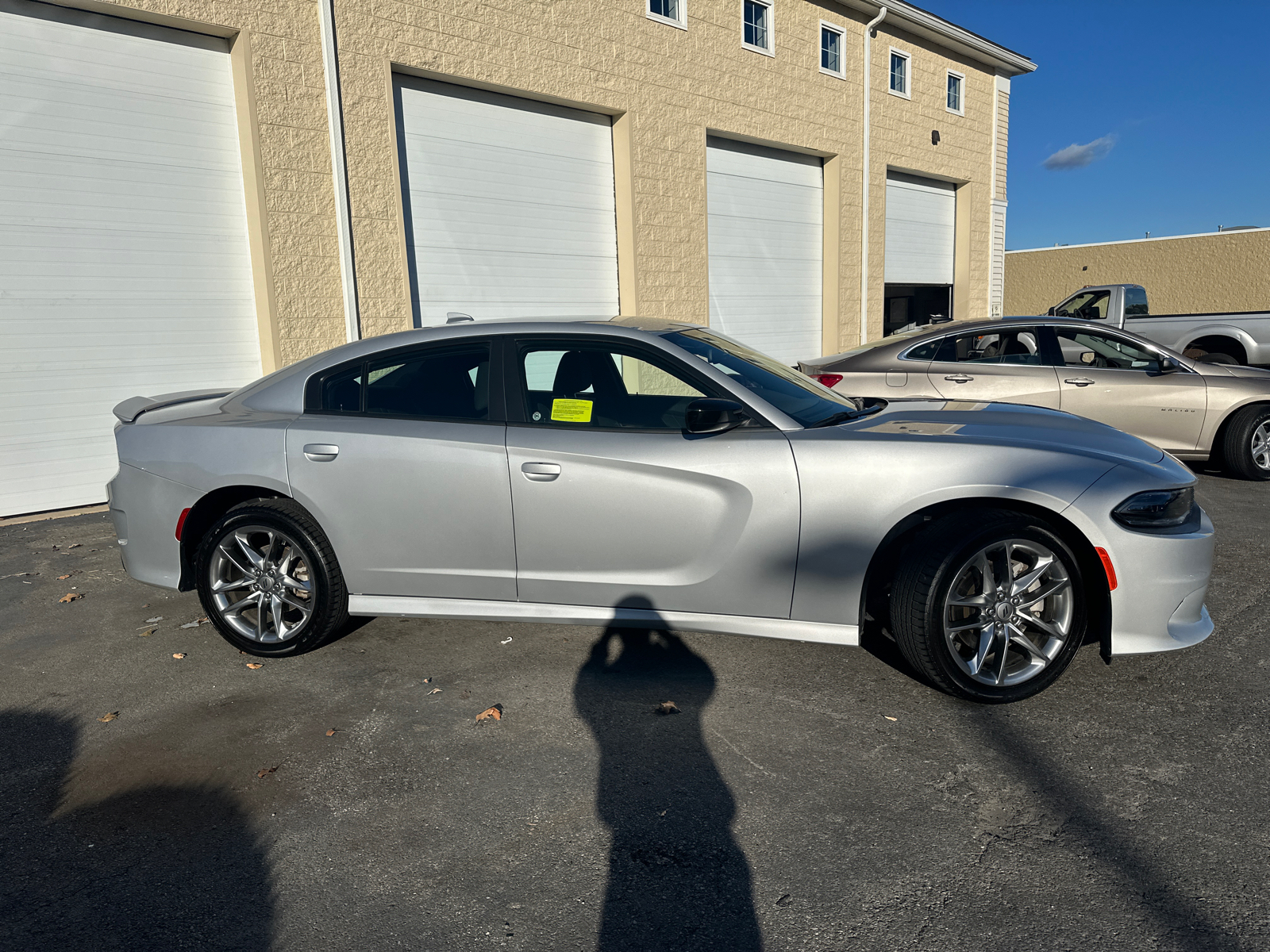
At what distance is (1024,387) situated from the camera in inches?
297

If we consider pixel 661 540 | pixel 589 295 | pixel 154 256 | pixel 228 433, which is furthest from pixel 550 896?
pixel 589 295

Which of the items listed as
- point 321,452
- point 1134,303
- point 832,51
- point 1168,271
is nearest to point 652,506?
point 321,452

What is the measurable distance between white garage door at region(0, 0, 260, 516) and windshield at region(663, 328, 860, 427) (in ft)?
20.5

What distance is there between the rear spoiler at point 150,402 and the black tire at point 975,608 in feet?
12.0

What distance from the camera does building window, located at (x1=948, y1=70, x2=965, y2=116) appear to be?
59.8 feet

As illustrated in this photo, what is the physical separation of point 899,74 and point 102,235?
14783 millimetres

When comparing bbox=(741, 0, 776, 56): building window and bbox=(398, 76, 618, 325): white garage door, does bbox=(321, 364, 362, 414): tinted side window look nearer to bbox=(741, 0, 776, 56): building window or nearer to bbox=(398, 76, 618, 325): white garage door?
bbox=(398, 76, 618, 325): white garage door

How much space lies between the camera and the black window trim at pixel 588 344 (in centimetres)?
371

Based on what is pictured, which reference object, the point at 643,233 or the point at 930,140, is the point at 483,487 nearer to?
the point at 643,233

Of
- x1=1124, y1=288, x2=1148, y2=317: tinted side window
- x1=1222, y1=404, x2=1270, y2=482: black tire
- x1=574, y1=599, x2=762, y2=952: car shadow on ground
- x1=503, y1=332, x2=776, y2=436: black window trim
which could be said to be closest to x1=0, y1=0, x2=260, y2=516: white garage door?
x1=503, y1=332, x2=776, y2=436: black window trim

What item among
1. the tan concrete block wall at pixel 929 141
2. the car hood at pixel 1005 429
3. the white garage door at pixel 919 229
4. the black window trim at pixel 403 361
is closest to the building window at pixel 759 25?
the tan concrete block wall at pixel 929 141

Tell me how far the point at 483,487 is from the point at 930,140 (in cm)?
1677

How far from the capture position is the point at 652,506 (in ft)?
11.8

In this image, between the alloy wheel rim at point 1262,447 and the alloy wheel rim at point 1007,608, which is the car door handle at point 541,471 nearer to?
the alloy wheel rim at point 1007,608
